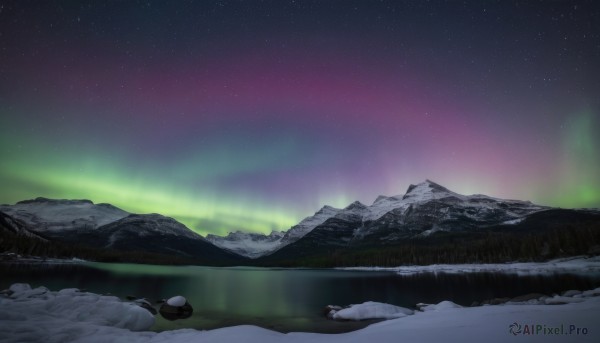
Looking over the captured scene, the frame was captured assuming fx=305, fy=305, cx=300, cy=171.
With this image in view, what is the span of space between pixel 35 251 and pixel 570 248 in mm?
259438

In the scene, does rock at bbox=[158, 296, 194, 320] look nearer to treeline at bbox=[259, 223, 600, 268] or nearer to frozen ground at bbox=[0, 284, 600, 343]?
frozen ground at bbox=[0, 284, 600, 343]

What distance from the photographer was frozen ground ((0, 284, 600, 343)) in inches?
489

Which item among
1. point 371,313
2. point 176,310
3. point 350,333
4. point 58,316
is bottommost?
point 176,310

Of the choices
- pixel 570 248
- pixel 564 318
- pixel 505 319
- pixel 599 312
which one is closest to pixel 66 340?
pixel 505 319

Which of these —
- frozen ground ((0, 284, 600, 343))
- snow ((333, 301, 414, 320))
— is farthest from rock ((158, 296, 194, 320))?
snow ((333, 301, 414, 320))

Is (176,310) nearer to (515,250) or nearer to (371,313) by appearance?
(371,313)

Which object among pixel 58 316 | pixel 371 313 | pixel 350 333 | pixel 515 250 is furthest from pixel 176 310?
pixel 515 250

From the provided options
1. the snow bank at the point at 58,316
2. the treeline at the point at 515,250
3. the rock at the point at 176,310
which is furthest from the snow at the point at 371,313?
the treeline at the point at 515,250

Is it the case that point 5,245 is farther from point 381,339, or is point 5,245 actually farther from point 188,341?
point 381,339

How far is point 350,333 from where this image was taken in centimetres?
1739

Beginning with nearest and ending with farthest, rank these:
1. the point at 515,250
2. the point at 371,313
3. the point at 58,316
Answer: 1. the point at 58,316
2. the point at 371,313
3. the point at 515,250

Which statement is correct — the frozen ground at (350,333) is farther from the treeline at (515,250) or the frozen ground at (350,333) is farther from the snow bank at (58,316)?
the treeline at (515,250)

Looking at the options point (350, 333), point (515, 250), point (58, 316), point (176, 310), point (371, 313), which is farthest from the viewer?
point (515, 250)

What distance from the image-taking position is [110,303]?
1164 inches
